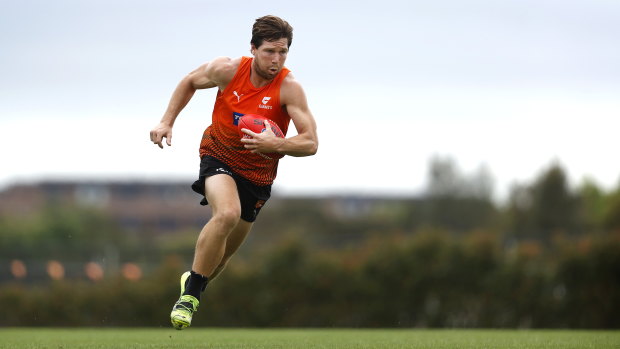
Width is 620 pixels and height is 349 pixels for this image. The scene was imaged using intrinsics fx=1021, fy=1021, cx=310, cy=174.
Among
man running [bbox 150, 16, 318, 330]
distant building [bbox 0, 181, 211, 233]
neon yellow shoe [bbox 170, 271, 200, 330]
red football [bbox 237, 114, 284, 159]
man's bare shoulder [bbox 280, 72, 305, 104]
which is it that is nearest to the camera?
neon yellow shoe [bbox 170, 271, 200, 330]

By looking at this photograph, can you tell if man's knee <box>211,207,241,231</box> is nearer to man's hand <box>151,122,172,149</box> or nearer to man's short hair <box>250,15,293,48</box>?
man's hand <box>151,122,172,149</box>

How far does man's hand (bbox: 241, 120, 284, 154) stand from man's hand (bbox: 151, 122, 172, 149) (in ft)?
3.02

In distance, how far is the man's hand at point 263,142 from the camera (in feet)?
29.2

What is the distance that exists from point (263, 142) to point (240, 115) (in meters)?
0.67

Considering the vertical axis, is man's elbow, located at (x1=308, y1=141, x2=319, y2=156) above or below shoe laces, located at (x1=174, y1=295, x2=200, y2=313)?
above

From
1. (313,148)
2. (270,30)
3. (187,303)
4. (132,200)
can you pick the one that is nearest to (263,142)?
(313,148)

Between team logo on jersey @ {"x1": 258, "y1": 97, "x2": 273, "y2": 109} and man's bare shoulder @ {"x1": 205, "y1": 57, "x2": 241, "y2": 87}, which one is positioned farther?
man's bare shoulder @ {"x1": 205, "y1": 57, "x2": 241, "y2": 87}

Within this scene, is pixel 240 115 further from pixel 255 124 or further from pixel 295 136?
pixel 295 136

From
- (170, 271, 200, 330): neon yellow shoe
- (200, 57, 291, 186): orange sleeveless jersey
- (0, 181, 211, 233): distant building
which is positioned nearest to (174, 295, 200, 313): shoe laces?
(170, 271, 200, 330): neon yellow shoe

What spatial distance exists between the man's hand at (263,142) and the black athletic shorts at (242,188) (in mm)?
603

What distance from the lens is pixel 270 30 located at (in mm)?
9195

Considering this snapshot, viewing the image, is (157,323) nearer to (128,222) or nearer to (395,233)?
(395,233)

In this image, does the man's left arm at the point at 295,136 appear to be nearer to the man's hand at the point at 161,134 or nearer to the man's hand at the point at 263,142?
the man's hand at the point at 263,142

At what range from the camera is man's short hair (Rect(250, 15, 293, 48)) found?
920cm
